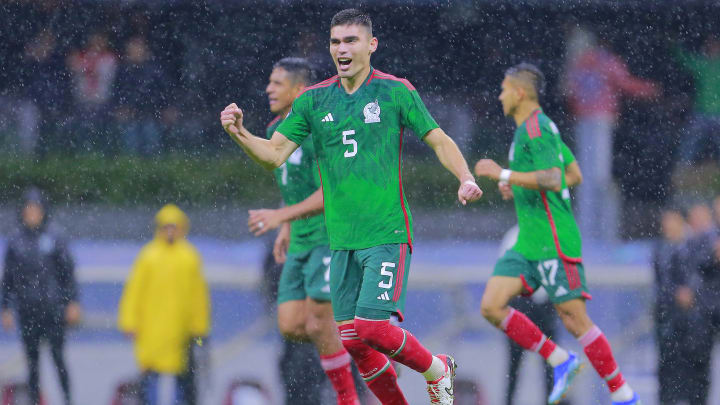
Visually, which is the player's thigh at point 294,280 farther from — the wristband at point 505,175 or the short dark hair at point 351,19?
the short dark hair at point 351,19

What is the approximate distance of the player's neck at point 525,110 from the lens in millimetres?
7699

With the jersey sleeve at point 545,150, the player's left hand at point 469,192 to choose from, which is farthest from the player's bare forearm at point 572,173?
the player's left hand at point 469,192

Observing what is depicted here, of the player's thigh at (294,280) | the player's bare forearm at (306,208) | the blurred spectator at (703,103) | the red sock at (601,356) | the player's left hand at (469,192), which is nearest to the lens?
the player's left hand at (469,192)

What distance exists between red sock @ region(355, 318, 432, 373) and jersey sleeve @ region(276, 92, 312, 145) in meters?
0.92

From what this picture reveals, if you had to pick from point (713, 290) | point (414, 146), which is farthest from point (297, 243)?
point (414, 146)

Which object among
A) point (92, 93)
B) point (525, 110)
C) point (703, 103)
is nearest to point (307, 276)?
point (525, 110)

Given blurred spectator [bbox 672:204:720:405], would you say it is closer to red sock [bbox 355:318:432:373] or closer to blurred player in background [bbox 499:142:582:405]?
blurred player in background [bbox 499:142:582:405]

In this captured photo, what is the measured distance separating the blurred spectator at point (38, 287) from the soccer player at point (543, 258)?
3.55 meters

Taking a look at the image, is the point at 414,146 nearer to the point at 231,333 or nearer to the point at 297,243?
the point at 231,333

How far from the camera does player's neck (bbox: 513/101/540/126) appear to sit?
7699 millimetres

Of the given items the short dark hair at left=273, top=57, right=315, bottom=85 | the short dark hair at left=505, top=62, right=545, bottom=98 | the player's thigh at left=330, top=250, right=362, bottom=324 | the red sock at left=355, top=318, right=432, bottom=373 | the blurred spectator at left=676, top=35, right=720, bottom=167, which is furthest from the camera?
the blurred spectator at left=676, top=35, right=720, bottom=167

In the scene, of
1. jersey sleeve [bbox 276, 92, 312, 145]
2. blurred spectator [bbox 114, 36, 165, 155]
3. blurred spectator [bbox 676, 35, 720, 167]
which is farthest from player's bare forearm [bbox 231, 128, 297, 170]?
blurred spectator [bbox 114, 36, 165, 155]

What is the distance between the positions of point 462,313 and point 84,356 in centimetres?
327

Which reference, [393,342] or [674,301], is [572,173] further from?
[393,342]
